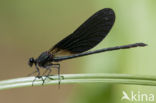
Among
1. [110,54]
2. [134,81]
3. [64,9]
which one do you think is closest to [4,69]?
[64,9]

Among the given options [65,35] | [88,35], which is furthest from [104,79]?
[65,35]

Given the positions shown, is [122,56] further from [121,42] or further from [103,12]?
[103,12]

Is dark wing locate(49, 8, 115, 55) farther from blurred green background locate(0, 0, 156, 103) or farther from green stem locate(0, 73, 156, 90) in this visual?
green stem locate(0, 73, 156, 90)

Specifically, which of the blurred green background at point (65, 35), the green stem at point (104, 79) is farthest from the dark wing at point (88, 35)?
the green stem at point (104, 79)

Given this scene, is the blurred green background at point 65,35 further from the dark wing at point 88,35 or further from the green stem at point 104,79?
the green stem at point 104,79

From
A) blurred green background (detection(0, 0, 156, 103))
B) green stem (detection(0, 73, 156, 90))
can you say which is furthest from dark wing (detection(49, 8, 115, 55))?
green stem (detection(0, 73, 156, 90))

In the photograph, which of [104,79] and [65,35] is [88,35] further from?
[65,35]
